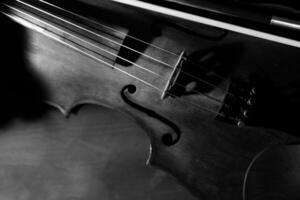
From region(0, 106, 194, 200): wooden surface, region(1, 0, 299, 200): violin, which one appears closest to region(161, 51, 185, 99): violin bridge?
region(1, 0, 299, 200): violin

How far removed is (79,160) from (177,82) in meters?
0.56

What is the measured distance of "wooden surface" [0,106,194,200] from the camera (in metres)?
1.36

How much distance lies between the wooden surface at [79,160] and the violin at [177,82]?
0.21 m

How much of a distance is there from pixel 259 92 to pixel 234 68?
0.35 feet

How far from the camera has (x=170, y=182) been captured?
1.33 m

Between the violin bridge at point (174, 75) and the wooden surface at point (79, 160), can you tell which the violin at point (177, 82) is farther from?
the wooden surface at point (79, 160)

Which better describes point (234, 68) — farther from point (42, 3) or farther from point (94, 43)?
point (42, 3)

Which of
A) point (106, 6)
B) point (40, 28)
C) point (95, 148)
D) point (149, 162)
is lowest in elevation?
point (95, 148)

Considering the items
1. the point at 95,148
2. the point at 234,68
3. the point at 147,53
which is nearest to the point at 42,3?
the point at 147,53

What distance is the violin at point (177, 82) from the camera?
1.08m

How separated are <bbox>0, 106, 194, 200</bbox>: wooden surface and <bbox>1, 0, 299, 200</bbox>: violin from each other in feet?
0.70

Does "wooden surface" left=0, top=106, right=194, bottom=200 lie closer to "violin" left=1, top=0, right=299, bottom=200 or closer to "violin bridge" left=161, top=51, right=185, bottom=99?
"violin" left=1, top=0, right=299, bottom=200

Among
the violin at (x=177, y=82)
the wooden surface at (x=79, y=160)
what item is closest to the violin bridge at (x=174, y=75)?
the violin at (x=177, y=82)

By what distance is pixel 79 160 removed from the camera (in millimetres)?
1427
